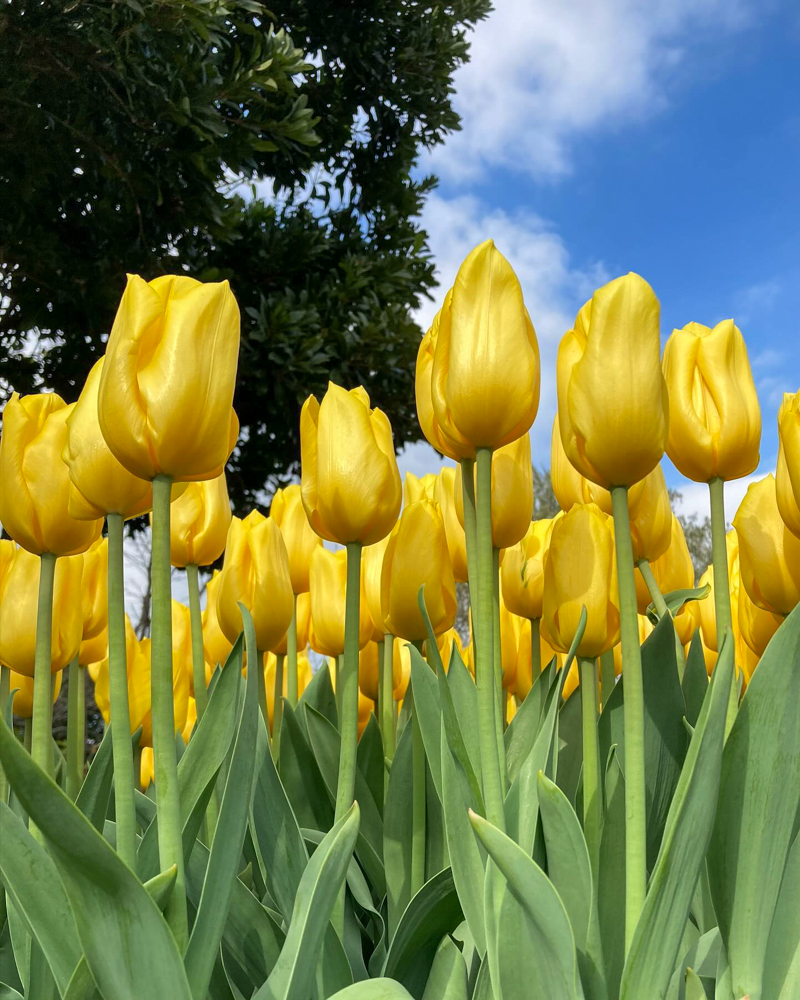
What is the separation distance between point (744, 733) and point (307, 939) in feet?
1.53

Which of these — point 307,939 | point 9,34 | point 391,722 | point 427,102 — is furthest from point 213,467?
point 427,102

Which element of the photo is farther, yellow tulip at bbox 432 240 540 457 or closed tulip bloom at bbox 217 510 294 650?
closed tulip bloom at bbox 217 510 294 650

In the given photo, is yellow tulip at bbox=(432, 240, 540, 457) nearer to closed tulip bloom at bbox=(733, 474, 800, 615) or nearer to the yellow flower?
the yellow flower

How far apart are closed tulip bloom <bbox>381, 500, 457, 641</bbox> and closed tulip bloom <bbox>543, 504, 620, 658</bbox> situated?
0.50 feet

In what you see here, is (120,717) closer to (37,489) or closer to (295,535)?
(37,489)

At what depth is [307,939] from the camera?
80cm

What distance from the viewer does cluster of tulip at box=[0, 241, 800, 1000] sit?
31.8 inches

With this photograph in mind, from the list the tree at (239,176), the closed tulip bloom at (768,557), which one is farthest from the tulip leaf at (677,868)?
the tree at (239,176)

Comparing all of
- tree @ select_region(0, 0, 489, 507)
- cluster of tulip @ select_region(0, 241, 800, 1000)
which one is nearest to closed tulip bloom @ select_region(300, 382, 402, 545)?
cluster of tulip @ select_region(0, 241, 800, 1000)

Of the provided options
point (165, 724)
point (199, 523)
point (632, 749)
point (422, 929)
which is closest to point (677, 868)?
point (632, 749)

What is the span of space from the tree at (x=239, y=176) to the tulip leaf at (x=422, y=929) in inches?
238

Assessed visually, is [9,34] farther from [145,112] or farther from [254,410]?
[254,410]

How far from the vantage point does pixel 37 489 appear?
3.51ft

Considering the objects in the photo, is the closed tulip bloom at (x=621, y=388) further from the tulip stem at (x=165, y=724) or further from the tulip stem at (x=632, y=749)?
the tulip stem at (x=165, y=724)
